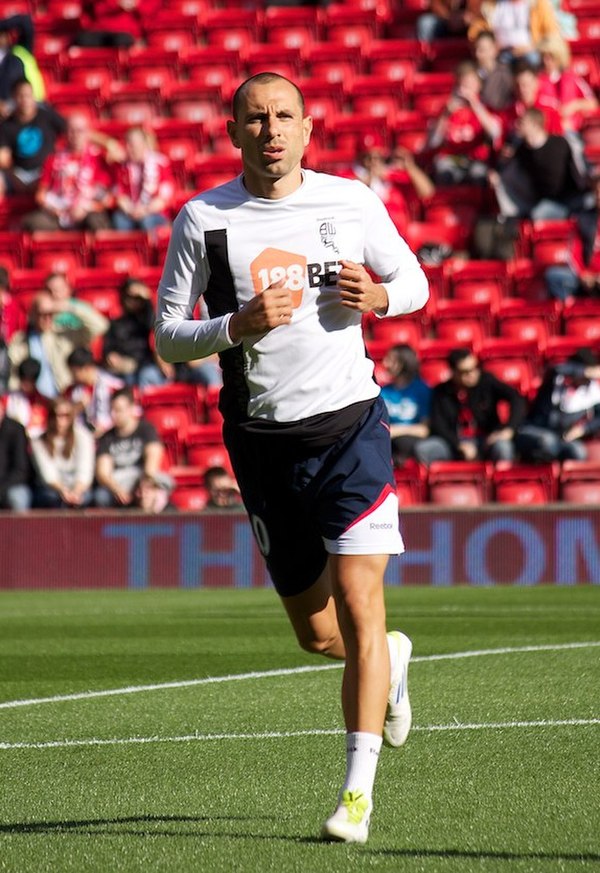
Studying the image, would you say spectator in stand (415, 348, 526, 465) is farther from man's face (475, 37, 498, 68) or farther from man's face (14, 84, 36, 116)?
man's face (14, 84, 36, 116)

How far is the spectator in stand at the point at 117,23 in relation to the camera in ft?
74.5

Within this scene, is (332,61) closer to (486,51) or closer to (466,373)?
(486,51)

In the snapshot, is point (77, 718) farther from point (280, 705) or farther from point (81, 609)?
point (81, 609)

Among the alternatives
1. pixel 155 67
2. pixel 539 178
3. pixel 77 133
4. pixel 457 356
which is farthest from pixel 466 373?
pixel 155 67

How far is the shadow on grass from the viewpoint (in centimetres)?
426

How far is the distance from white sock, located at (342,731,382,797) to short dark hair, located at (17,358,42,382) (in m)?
12.4

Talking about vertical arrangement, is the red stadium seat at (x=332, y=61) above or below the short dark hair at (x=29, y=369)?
above

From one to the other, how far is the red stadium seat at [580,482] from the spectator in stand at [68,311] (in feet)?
16.5

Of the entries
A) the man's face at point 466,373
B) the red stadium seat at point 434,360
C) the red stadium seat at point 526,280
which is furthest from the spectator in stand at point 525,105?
the man's face at point 466,373

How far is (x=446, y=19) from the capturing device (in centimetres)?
2077

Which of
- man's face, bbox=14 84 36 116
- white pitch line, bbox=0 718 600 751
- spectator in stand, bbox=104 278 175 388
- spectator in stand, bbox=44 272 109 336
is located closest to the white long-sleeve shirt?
white pitch line, bbox=0 718 600 751

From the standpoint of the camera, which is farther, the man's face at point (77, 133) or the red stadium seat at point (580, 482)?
the man's face at point (77, 133)

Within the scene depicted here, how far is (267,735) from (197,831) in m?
1.70

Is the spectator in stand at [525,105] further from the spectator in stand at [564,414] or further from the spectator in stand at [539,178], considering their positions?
the spectator in stand at [564,414]
